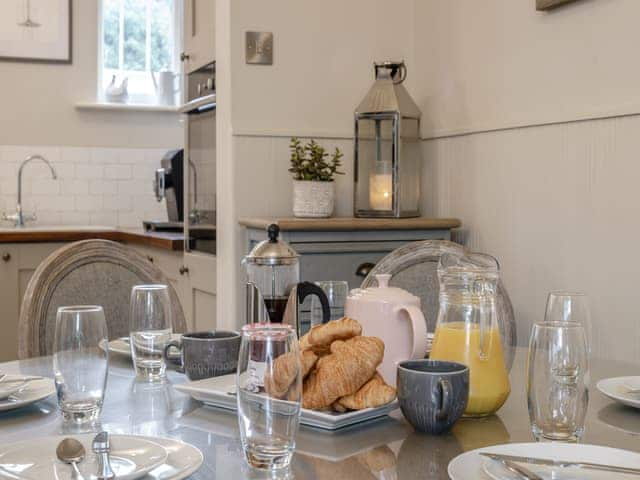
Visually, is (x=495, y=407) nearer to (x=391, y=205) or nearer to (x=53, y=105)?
(x=391, y=205)

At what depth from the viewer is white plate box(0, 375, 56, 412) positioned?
1130 millimetres

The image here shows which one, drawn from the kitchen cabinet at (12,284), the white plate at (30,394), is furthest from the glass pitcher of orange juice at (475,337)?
the kitchen cabinet at (12,284)

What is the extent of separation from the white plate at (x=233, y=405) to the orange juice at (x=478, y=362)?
96mm

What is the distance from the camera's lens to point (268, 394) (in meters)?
0.82

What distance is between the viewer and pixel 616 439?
1020 mm

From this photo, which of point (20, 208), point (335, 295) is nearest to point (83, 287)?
point (335, 295)

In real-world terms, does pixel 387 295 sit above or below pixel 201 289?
above

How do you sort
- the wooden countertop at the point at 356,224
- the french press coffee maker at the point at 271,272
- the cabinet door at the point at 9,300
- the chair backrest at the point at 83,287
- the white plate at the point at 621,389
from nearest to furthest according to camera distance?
the white plate at the point at 621,389, the french press coffee maker at the point at 271,272, the chair backrest at the point at 83,287, the wooden countertop at the point at 356,224, the cabinet door at the point at 9,300

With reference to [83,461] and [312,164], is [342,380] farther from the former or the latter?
[312,164]

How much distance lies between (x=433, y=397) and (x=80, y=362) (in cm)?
42

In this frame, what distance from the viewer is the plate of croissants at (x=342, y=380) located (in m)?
1.02

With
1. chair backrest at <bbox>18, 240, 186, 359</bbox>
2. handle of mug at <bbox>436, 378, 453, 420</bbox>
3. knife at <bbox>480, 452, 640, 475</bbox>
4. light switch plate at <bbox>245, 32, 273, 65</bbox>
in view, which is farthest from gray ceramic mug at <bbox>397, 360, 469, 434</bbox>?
light switch plate at <bbox>245, 32, 273, 65</bbox>

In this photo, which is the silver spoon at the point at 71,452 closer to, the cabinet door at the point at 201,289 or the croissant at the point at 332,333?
the croissant at the point at 332,333

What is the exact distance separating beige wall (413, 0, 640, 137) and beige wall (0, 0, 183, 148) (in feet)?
8.14
